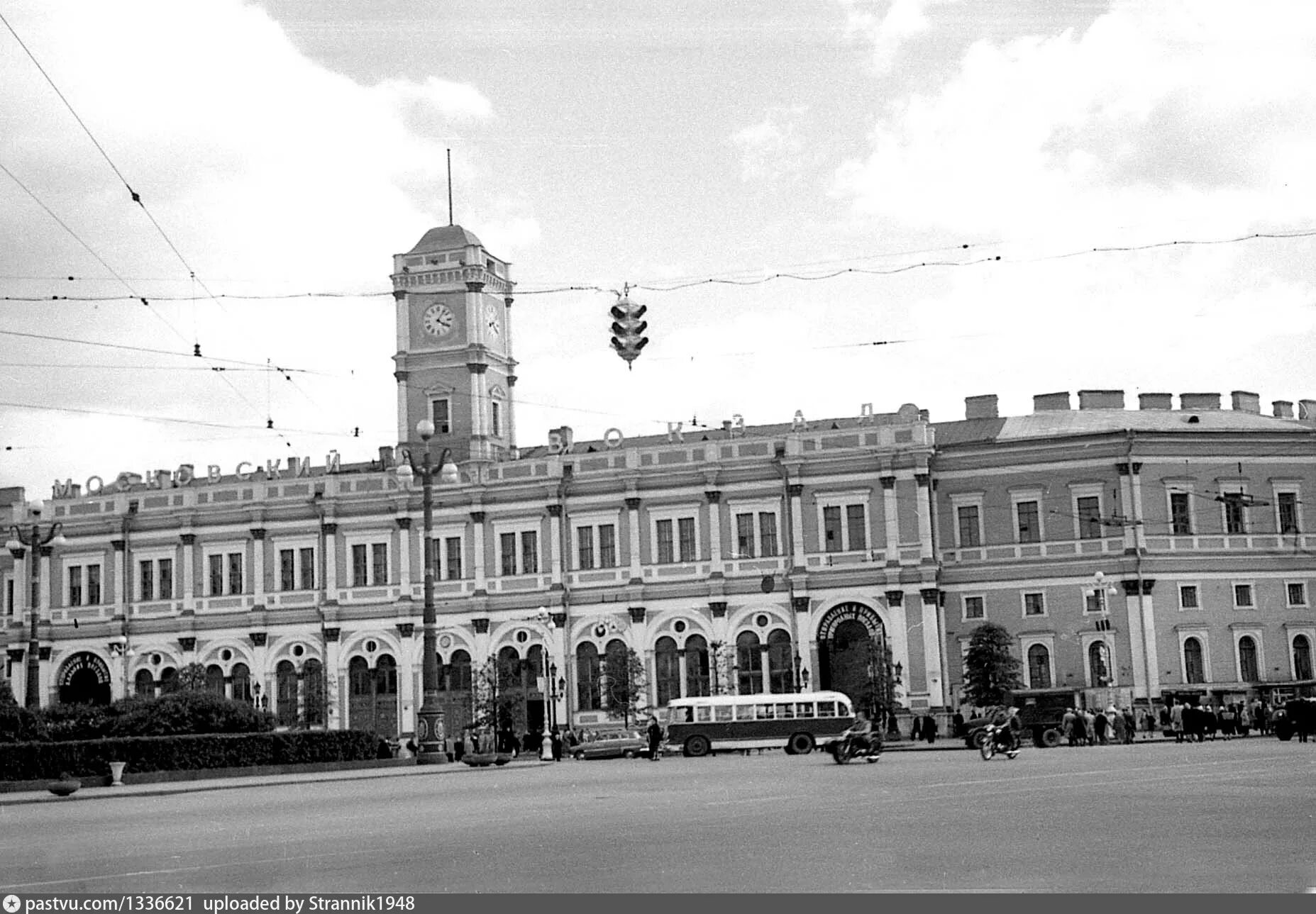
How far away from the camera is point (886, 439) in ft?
229

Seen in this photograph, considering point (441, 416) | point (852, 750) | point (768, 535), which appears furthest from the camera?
point (441, 416)

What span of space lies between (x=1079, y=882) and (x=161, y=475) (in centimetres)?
7530

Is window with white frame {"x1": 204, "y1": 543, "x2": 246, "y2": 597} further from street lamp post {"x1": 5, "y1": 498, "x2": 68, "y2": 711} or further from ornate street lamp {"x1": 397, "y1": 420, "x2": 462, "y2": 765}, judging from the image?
ornate street lamp {"x1": 397, "y1": 420, "x2": 462, "y2": 765}

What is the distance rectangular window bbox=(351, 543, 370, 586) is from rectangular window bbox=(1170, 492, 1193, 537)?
1371 inches

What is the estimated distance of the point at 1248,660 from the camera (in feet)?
221

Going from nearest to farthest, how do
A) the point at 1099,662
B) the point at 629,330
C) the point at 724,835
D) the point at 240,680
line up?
the point at 724,835, the point at 629,330, the point at 1099,662, the point at 240,680

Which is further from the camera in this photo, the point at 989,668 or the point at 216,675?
the point at 216,675

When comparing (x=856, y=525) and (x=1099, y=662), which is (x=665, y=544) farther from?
(x=1099, y=662)

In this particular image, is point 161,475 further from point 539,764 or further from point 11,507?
point 539,764

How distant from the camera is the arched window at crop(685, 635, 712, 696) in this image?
7106 centimetres

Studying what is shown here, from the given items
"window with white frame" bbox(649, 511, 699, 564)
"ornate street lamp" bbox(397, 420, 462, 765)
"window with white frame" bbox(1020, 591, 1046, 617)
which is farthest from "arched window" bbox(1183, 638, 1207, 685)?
"ornate street lamp" bbox(397, 420, 462, 765)

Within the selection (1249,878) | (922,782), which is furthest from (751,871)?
(922,782)

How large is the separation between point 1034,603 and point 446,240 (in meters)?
32.7

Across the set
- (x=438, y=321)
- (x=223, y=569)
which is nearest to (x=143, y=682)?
(x=223, y=569)
